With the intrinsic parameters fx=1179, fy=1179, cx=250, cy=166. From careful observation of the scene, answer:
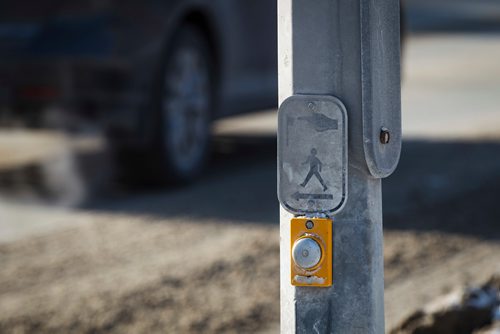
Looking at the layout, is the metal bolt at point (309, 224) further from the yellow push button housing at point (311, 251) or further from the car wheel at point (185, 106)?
the car wheel at point (185, 106)

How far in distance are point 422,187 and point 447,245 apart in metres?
1.55

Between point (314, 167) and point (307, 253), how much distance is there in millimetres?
191

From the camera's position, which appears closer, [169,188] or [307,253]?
[307,253]

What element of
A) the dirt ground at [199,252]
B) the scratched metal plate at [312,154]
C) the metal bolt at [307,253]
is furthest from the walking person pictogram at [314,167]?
the dirt ground at [199,252]

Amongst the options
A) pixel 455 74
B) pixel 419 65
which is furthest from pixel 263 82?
pixel 419 65

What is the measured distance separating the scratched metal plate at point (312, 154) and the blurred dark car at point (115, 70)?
4.40m

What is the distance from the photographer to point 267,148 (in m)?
9.53

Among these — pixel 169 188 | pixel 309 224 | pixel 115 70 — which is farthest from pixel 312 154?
pixel 169 188

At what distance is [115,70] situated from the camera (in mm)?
6953

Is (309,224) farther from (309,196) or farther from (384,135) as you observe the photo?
(384,135)

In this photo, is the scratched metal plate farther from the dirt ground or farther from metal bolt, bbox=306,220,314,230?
the dirt ground

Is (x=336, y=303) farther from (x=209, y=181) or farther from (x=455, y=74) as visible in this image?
(x=455, y=74)

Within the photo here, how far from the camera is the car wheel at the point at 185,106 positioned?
7336 millimetres

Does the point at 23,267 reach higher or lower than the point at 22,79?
lower
